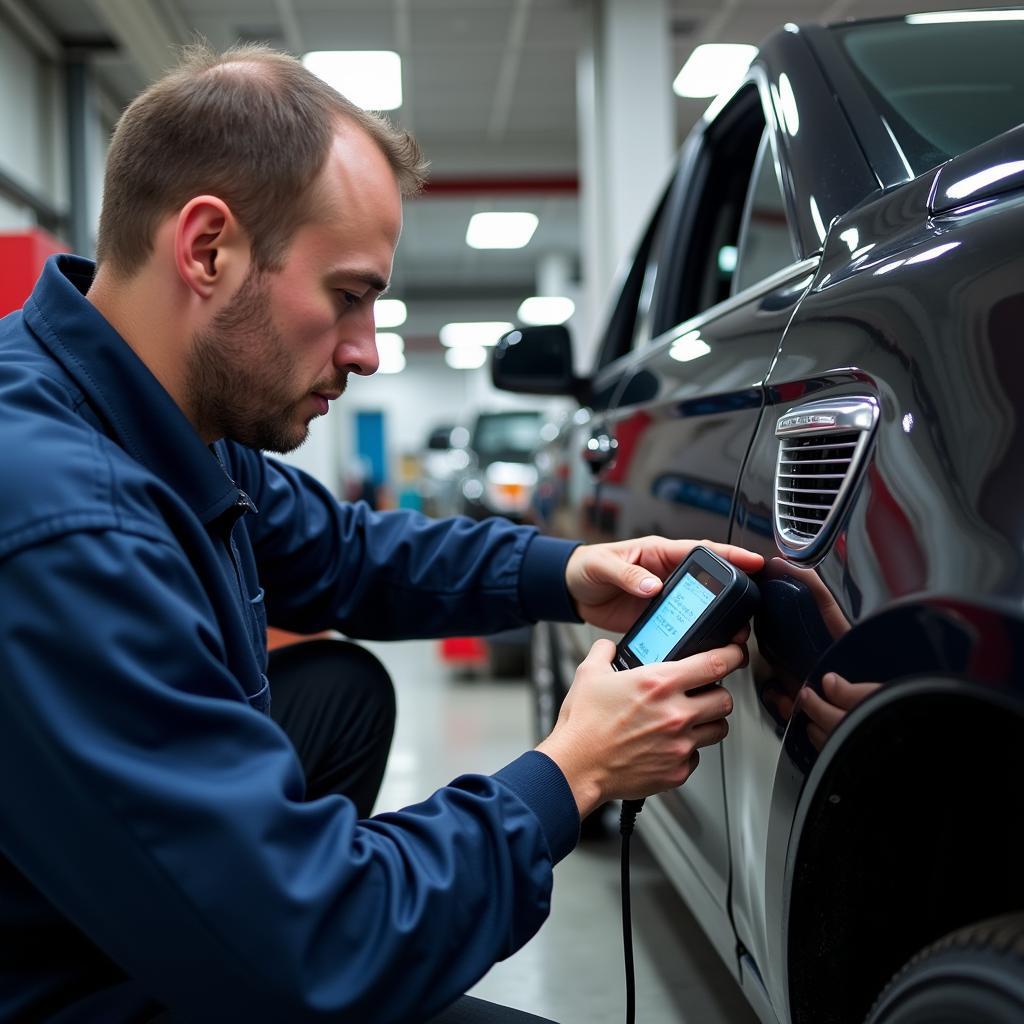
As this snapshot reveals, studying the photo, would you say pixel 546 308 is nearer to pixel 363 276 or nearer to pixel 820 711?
pixel 363 276

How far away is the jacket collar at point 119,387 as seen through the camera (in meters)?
0.85

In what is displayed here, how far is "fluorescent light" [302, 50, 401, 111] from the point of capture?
6.74 meters

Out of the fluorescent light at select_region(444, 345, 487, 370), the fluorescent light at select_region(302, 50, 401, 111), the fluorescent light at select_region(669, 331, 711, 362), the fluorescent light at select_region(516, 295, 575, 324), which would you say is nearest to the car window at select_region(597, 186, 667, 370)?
the fluorescent light at select_region(669, 331, 711, 362)

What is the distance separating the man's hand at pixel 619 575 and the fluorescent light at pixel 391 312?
1390 cm

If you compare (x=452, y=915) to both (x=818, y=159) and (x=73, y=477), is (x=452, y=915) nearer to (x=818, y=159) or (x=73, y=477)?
(x=73, y=477)

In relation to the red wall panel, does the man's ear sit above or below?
below

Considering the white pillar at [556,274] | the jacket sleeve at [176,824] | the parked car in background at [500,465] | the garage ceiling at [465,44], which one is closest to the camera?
the jacket sleeve at [176,824]

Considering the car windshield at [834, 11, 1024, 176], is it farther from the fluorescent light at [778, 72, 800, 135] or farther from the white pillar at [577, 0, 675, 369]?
the white pillar at [577, 0, 675, 369]

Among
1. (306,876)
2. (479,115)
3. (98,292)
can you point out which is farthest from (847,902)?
(479,115)

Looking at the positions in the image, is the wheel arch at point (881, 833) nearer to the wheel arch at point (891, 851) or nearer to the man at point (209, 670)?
the wheel arch at point (891, 851)

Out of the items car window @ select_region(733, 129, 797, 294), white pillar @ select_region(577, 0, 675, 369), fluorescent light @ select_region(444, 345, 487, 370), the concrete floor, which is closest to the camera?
car window @ select_region(733, 129, 797, 294)

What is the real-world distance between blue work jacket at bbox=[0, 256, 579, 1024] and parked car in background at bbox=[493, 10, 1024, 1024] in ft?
0.66

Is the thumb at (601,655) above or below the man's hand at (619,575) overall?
below

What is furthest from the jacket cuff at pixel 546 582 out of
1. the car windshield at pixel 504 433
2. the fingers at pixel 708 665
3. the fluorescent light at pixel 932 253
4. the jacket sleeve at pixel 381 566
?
the car windshield at pixel 504 433
